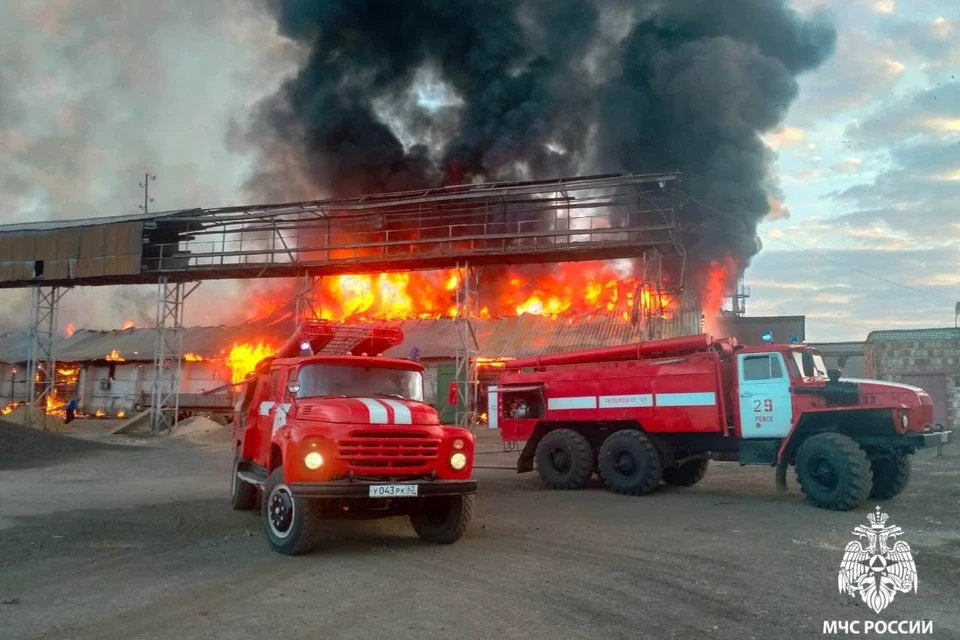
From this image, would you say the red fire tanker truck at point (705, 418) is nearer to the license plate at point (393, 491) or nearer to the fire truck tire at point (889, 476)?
the fire truck tire at point (889, 476)

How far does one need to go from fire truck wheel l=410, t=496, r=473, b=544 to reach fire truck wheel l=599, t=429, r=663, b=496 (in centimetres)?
536

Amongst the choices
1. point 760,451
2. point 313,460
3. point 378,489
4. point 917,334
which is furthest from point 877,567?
point 917,334

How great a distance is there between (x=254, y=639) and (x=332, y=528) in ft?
14.9

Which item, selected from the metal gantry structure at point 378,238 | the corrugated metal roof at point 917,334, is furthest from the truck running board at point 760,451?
the corrugated metal roof at point 917,334

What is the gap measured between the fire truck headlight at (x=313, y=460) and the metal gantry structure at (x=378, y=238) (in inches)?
706

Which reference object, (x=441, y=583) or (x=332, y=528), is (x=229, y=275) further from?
(x=441, y=583)

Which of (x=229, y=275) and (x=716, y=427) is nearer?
(x=716, y=427)

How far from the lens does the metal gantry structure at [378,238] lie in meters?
25.2

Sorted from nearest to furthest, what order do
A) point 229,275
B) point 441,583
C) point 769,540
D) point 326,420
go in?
1. point 441,583
2. point 326,420
3. point 769,540
4. point 229,275

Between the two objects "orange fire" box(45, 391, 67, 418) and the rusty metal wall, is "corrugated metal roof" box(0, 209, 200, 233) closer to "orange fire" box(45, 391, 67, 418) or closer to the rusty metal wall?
the rusty metal wall

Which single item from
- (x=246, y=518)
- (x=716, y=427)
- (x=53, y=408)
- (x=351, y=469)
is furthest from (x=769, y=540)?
(x=53, y=408)

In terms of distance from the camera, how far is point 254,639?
5.32 metres

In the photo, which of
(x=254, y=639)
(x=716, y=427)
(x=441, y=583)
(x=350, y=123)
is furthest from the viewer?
(x=350, y=123)

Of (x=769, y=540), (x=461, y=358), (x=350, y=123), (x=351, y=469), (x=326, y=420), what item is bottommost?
(x=769, y=540)
